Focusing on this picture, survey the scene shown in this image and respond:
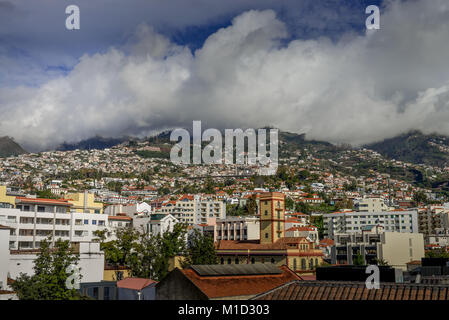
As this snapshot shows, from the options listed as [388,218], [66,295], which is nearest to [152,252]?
[66,295]

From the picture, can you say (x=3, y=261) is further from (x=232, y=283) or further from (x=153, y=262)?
(x=153, y=262)

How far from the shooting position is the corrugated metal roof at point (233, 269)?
25.2m

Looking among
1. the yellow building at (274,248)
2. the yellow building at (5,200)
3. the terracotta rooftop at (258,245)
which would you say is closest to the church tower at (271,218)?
the yellow building at (274,248)

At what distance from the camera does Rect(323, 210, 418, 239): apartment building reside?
117562mm

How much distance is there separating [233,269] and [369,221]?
342 feet

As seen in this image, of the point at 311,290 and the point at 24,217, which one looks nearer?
the point at 311,290

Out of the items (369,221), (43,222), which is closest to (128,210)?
(43,222)

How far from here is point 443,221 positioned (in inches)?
4978

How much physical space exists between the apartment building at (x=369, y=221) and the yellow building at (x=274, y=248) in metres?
56.0

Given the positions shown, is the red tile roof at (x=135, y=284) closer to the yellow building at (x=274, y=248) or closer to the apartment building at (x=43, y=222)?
the yellow building at (x=274, y=248)

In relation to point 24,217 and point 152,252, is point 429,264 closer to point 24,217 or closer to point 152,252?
point 152,252

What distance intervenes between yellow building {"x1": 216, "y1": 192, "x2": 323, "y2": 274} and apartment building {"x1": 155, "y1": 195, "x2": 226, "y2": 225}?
63.7 meters
